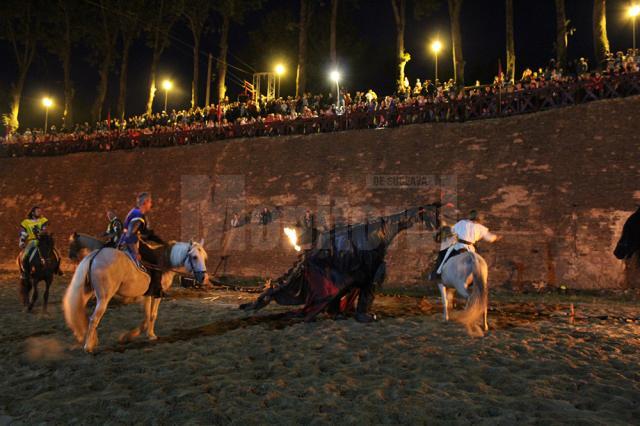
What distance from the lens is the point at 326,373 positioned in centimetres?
557

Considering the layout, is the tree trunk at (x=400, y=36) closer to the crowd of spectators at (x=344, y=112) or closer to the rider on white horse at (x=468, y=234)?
the crowd of spectators at (x=344, y=112)

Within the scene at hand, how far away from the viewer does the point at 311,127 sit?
21.0 m

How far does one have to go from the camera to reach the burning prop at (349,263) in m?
8.91

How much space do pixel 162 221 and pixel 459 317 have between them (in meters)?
16.4

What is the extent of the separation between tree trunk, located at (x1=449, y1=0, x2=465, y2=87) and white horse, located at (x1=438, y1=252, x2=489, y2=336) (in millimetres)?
16273

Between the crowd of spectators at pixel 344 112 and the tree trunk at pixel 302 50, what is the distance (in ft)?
6.16

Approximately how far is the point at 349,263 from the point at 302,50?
22.3 m

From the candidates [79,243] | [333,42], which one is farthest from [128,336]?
[333,42]

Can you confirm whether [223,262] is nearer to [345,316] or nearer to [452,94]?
[345,316]

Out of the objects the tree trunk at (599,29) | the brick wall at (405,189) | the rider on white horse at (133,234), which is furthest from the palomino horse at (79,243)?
the tree trunk at (599,29)

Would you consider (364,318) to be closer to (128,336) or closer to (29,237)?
(128,336)

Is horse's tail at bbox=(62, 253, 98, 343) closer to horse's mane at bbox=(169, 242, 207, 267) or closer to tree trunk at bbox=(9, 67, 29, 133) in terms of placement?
horse's mane at bbox=(169, 242, 207, 267)

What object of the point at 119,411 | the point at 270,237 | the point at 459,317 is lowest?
the point at 119,411

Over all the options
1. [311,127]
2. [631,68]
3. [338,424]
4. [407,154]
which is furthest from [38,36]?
[338,424]
